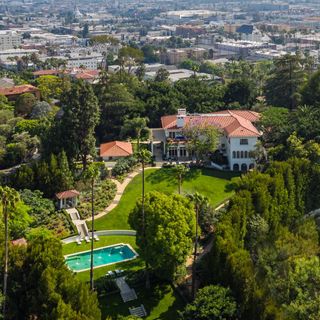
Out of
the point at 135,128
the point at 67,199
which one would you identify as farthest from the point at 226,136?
the point at 67,199

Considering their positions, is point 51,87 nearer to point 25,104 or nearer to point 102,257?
point 25,104

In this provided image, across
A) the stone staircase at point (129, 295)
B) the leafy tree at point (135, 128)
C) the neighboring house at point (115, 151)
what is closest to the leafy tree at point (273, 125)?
the leafy tree at point (135, 128)

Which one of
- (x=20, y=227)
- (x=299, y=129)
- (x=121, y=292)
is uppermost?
(x=299, y=129)

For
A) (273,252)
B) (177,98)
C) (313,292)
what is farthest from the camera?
(177,98)

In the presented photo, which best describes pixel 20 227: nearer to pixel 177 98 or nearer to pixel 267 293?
pixel 267 293

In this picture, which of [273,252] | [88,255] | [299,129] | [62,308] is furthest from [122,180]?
[62,308]

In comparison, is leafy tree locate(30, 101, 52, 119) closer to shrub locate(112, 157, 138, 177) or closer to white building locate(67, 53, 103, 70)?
shrub locate(112, 157, 138, 177)

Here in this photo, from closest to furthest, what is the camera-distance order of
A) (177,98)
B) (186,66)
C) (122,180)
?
1. (122,180)
2. (177,98)
3. (186,66)

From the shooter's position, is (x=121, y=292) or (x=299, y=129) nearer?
(x=121, y=292)

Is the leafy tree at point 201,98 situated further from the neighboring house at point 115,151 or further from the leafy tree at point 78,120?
the leafy tree at point 78,120
